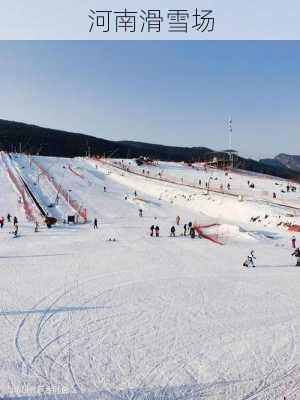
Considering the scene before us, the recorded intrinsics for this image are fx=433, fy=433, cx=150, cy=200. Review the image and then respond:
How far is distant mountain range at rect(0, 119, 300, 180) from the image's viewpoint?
353ft

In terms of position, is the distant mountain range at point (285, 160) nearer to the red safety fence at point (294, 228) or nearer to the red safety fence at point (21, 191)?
the red safety fence at point (21, 191)

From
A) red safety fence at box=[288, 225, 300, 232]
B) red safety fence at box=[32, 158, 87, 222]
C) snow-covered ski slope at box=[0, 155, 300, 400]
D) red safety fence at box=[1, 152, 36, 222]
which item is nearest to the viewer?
snow-covered ski slope at box=[0, 155, 300, 400]

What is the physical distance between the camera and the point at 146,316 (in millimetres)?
10742

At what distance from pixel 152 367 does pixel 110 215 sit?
22.3 meters

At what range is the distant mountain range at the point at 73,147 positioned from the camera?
108m

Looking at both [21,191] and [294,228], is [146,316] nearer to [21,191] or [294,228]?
[294,228]

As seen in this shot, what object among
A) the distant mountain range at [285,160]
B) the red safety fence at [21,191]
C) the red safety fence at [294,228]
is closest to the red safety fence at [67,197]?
the red safety fence at [21,191]

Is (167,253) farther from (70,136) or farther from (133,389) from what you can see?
(70,136)

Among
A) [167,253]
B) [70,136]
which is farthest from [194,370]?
[70,136]

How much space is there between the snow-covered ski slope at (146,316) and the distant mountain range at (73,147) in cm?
8288

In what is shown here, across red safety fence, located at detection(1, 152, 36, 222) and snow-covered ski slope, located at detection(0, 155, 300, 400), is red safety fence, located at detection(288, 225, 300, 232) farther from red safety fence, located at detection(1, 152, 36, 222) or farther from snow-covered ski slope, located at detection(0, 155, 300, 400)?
red safety fence, located at detection(1, 152, 36, 222)

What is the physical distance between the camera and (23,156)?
61094 mm

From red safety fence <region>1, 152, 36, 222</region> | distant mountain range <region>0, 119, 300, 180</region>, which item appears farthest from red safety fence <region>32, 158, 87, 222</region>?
distant mountain range <region>0, 119, 300, 180</region>

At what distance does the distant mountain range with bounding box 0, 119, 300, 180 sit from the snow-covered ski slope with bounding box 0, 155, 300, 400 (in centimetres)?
8288
